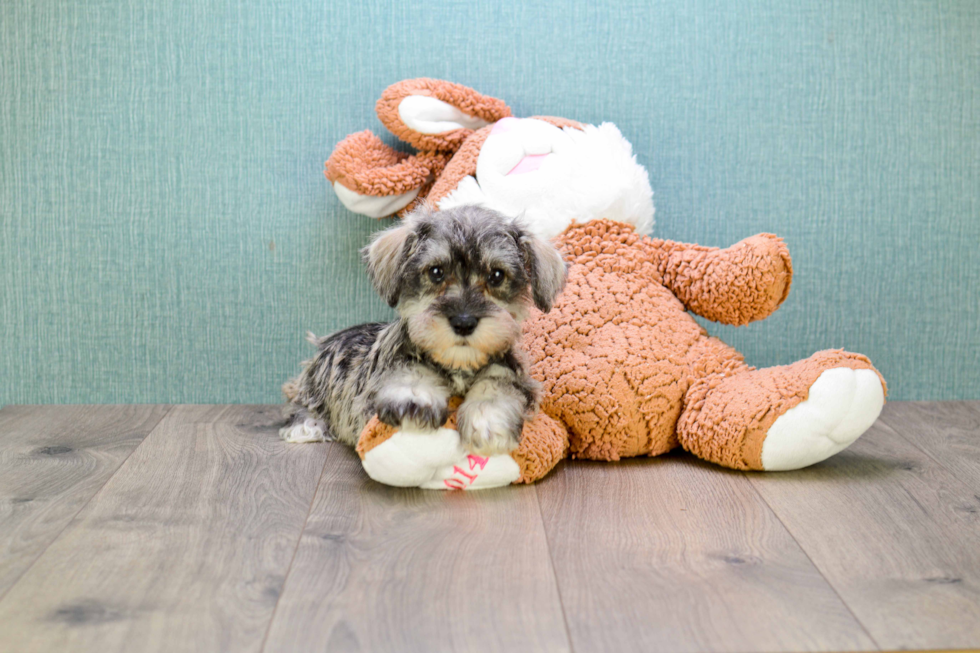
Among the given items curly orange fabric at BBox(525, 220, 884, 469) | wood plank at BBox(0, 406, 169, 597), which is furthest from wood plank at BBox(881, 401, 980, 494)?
wood plank at BBox(0, 406, 169, 597)

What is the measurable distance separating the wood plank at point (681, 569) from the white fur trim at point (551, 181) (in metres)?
0.68

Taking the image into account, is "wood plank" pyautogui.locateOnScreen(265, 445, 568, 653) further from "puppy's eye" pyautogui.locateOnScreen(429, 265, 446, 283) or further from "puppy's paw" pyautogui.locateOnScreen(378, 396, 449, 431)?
"puppy's eye" pyautogui.locateOnScreen(429, 265, 446, 283)

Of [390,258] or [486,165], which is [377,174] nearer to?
[486,165]

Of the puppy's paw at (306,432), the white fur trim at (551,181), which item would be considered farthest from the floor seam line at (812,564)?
the puppy's paw at (306,432)

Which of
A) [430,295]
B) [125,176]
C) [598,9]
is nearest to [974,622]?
[430,295]

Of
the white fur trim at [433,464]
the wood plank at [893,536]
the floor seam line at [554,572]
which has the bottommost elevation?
the floor seam line at [554,572]

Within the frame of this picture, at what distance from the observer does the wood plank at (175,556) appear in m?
1.30

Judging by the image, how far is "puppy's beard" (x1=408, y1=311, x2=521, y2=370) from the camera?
1.67 meters

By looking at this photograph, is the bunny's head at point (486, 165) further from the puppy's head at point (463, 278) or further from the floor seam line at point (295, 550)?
the floor seam line at point (295, 550)

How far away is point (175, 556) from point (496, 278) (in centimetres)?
82

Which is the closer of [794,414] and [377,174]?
[794,414]

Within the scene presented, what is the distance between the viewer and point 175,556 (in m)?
1.56

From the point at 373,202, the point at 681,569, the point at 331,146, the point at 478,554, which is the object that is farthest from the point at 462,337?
the point at 331,146

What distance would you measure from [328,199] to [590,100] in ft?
2.77
